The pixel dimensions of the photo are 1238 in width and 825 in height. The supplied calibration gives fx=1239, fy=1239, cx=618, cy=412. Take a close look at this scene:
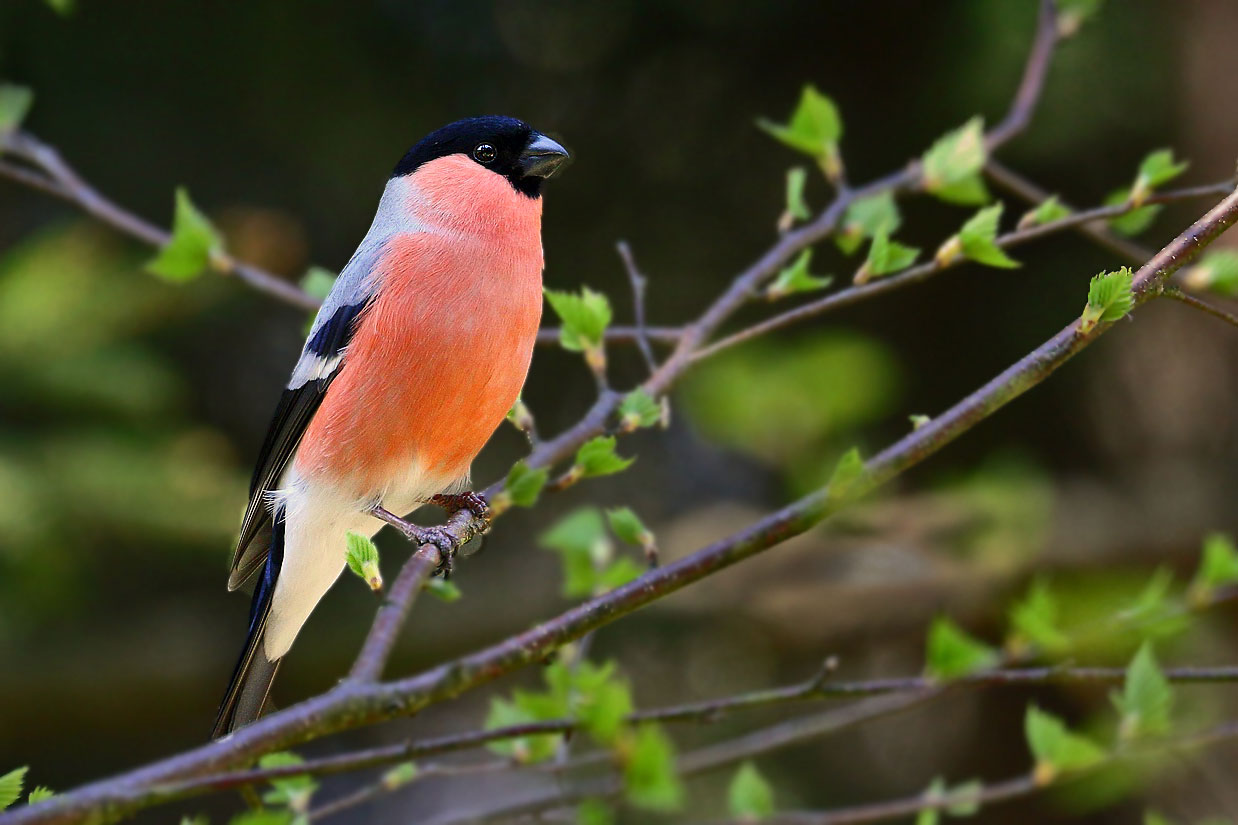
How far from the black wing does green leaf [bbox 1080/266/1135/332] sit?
3.60 feet

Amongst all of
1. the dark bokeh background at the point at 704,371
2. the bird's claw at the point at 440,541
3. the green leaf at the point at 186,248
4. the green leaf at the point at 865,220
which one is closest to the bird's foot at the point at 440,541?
the bird's claw at the point at 440,541

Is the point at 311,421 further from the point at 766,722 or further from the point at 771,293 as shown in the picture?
the point at 766,722

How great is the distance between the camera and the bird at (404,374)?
1715mm

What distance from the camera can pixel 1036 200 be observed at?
2.19 metres

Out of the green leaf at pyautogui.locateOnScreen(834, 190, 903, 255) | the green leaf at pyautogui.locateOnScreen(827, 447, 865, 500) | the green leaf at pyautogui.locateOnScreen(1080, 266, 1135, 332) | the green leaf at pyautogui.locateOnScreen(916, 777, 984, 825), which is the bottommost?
the green leaf at pyautogui.locateOnScreen(916, 777, 984, 825)

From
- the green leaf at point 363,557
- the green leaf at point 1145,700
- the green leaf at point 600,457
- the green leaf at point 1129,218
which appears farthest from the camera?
the green leaf at point 1129,218

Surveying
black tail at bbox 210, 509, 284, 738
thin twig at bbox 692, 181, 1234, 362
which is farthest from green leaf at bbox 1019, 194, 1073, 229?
black tail at bbox 210, 509, 284, 738

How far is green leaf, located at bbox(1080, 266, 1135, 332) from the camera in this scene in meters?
1.21

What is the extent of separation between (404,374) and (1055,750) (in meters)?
1.04

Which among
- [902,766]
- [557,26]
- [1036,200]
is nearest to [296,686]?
[902,766]

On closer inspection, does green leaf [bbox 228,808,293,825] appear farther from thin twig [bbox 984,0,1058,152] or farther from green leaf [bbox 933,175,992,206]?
thin twig [bbox 984,0,1058,152]

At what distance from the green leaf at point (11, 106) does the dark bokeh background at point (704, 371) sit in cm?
85

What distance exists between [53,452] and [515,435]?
1432 millimetres

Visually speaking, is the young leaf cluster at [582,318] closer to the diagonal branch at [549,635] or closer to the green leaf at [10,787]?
the diagonal branch at [549,635]
